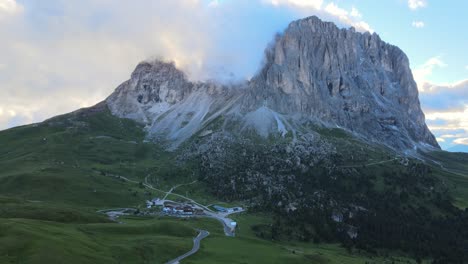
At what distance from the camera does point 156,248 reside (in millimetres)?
121375

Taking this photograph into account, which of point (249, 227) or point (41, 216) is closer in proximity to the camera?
point (41, 216)

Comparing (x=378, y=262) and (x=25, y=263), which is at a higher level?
(x=25, y=263)

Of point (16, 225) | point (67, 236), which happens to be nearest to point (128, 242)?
point (67, 236)

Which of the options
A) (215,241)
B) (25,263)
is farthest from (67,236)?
(215,241)

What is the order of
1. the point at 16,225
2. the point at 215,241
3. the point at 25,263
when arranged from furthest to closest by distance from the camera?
1. the point at 215,241
2. the point at 16,225
3. the point at 25,263

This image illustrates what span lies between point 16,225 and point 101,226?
3547cm

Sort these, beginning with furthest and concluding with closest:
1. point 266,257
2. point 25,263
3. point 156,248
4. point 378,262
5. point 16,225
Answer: point 378,262
point 266,257
point 156,248
point 16,225
point 25,263

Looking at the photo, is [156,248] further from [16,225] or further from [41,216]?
[41,216]

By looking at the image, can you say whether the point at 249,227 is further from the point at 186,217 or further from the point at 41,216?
the point at 41,216

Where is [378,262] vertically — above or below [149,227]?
below

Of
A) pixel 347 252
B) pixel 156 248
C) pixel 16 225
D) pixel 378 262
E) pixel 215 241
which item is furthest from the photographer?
pixel 347 252

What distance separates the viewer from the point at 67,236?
11000 centimetres

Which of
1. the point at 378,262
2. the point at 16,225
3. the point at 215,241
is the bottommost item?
the point at 378,262

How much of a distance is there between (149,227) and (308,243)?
274 ft
